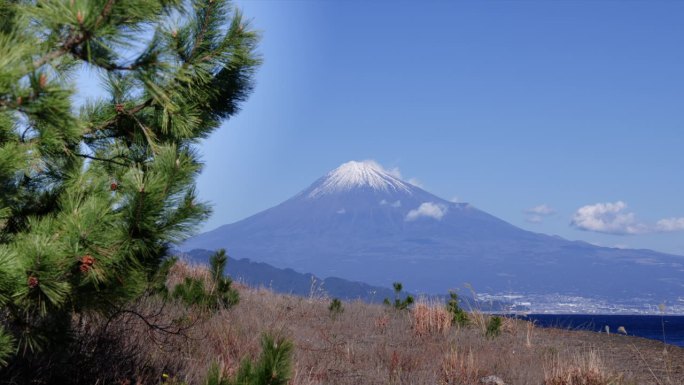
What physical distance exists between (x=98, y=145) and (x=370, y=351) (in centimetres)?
418

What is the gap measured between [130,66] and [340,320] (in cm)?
775

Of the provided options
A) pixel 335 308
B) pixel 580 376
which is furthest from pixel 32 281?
pixel 335 308

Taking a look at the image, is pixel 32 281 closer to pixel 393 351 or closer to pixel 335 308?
pixel 393 351

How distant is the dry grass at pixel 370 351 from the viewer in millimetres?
6465

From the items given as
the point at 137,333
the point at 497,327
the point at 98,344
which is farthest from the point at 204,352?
the point at 497,327

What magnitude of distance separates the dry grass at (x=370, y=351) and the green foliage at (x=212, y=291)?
0.35 metres

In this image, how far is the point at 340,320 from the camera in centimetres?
1099

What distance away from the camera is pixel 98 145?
211 inches

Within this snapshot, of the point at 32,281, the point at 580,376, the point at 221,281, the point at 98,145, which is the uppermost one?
the point at 98,145

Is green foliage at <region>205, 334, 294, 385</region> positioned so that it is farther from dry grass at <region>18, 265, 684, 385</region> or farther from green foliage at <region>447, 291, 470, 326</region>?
green foliage at <region>447, 291, 470, 326</region>

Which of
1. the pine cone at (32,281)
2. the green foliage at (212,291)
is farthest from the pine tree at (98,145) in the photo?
the green foliage at (212,291)

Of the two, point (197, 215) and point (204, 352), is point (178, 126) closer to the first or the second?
point (197, 215)

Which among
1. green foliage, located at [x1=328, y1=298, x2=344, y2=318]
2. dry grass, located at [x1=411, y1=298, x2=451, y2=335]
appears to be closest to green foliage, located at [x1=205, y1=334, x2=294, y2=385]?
dry grass, located at [x1=411, y1=298, x2=451, y2=335]

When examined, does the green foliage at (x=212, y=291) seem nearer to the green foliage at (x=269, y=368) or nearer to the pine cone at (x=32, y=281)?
the pine cone at (x=32, y=281)
